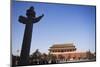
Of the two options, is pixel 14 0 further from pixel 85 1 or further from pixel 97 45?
pixel 97 45

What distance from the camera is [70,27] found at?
2.24 meters

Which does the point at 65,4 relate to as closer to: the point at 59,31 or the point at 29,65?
the point at 59,31

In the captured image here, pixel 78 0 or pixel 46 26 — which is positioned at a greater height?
pixel 78 0

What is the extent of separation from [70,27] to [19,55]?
0.67m

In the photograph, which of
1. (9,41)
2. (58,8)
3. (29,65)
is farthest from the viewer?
(58,8)

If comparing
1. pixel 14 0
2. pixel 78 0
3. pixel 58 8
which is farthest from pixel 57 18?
pixel 14 0

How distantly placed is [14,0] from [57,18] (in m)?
0.52

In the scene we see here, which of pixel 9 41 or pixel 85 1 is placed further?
pixel 85 1

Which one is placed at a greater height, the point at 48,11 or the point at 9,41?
the point at 48,11

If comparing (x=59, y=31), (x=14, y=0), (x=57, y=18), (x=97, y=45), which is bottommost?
(x=97, y=45)

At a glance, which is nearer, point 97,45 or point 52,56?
point 52,56

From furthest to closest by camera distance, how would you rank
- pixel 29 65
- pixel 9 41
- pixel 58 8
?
pixel 58 8, pixel 29 65, pixel 9 41

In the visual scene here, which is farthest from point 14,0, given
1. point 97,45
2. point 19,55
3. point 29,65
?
point 97,45

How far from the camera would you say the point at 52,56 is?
2.16 metres
